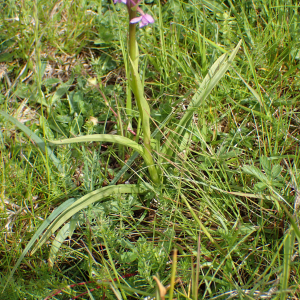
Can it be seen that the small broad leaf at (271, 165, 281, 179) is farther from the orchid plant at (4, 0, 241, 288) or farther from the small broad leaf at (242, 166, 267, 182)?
the orchid plant at (4, 0, 241, 288)

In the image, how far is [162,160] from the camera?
1.49 meters

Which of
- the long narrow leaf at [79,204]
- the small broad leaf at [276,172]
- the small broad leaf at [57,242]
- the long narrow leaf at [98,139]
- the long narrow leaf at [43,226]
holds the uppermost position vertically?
the long narrow leaf at [98,139]

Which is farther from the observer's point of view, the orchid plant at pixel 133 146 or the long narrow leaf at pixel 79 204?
the long narrow leaf at pixel 79 204

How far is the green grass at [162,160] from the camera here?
1.21 metres

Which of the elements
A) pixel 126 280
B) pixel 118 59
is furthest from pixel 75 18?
pixel 126 280

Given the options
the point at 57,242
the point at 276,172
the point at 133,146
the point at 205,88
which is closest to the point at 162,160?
the point at 133,146

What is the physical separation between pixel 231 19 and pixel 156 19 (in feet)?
1.72

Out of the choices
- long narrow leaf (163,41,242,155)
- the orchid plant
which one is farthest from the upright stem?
long narrow leaf (163,41,242,155)

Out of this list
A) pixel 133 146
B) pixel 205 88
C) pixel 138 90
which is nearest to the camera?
pixel 138 90

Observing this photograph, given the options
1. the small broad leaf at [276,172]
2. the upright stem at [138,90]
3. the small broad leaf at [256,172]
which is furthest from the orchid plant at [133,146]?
the small broad leaf at [276,172]

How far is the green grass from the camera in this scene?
3.96 ft

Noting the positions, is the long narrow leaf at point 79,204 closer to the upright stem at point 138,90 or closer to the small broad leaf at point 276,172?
the upright stem at point 138,90

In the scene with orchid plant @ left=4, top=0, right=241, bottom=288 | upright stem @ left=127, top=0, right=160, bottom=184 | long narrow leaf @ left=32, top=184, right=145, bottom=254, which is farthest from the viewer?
long narrow leaf @ left=32, top=184, right=145, bottom=254

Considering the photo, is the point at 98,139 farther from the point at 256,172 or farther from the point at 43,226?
the point at 256,172
